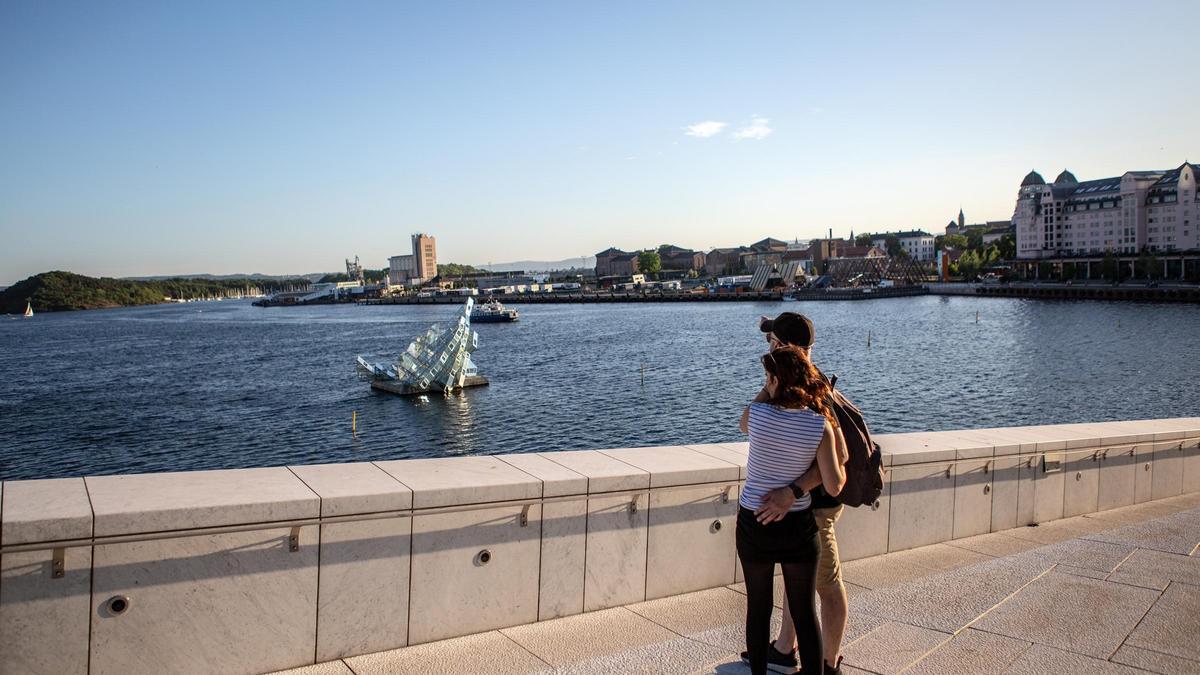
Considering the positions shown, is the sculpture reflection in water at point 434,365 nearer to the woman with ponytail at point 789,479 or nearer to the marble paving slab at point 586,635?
the marble paving slab at point 586,635

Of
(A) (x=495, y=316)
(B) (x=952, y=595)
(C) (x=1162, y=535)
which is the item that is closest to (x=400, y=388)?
(C) (x=1162, y=535)

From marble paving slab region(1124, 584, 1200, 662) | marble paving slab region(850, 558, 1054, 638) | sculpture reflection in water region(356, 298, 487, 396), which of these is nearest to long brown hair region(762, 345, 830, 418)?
marble paving slab region(850, 558, 1054, 638)

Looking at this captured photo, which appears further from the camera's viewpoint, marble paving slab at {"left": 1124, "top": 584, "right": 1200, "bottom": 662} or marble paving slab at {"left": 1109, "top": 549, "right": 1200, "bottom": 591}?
marble paving slab at {"left": 1109, "top": 549, "right": 1200, "bottom": 591}

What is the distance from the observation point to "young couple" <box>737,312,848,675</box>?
441 cm

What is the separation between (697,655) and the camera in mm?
5348

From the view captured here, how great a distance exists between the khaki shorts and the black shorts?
0.83 feet

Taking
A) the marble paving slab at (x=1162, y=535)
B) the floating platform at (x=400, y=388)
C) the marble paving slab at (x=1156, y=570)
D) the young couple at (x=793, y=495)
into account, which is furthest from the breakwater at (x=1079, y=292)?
the young couple at (x=793, y=495)

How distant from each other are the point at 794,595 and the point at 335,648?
264 centimetres

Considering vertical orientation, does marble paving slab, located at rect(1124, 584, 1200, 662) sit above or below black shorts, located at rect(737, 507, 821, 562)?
below

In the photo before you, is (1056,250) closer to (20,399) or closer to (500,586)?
(20,399)

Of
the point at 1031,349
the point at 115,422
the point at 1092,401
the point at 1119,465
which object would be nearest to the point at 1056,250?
the point at 1031,349

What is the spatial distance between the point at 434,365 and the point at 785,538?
47.8m

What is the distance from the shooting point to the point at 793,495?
4.41 meters

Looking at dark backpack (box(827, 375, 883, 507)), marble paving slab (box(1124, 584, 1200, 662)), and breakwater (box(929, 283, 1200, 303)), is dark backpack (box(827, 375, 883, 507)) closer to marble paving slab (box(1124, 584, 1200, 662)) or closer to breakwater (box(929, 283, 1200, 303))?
marble paving slab (box(1124, 584, 1200, 662))
